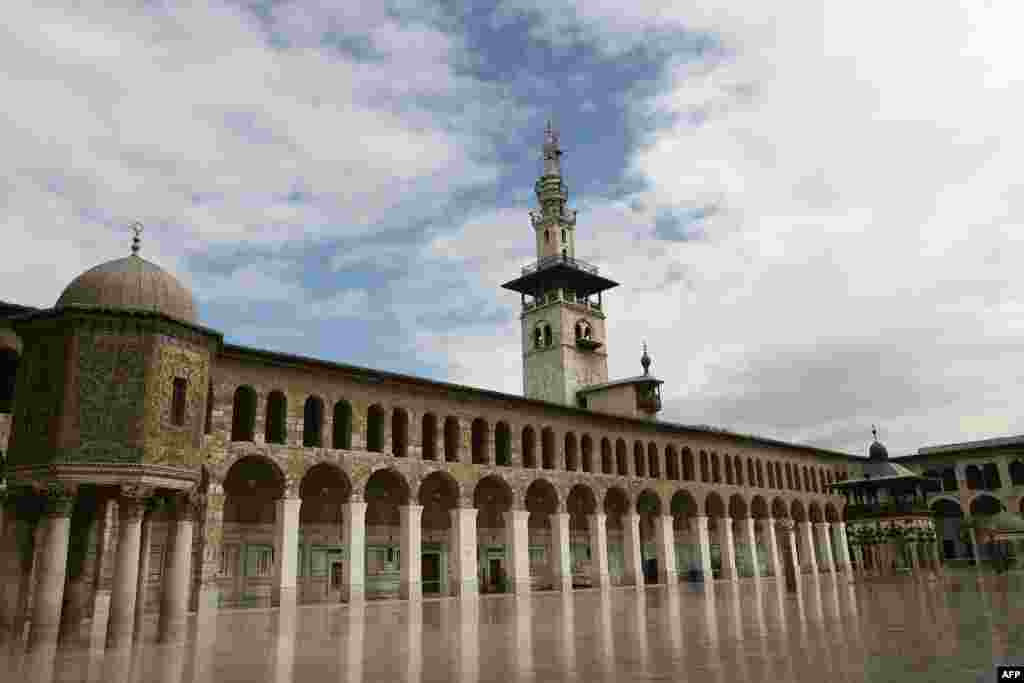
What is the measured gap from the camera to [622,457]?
4300 centimetres

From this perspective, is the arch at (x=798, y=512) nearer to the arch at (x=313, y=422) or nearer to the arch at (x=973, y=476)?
the arch at (x=973, y=476)

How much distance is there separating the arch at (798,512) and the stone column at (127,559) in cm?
4965

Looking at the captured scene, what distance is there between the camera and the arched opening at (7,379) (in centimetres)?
2155

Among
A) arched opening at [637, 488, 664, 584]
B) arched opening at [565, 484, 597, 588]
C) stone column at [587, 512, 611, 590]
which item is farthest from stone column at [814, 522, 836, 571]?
stone column at [587, 512, 611, 590]

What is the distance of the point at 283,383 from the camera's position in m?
28.7

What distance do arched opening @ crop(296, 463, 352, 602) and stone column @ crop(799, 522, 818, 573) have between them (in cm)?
3682

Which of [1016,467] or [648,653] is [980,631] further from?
[1016,467]

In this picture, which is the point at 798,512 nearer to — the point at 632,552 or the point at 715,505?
the point at 715,505

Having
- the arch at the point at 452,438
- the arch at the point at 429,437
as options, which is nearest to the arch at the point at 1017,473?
the arch at the point at 452,438

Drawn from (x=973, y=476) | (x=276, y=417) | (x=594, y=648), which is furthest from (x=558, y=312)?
(x=594, y=648)

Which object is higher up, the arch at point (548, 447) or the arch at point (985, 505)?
the arch at point (548, 447)

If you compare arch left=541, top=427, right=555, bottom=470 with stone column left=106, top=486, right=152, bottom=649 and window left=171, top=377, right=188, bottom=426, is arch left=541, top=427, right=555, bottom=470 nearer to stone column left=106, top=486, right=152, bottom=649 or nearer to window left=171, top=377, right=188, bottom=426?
window left=171, top=377, right=188, bottom=426

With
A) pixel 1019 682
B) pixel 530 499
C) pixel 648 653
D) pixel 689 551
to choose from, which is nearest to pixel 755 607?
pixel 648 653

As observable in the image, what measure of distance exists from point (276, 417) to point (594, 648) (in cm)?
1959
